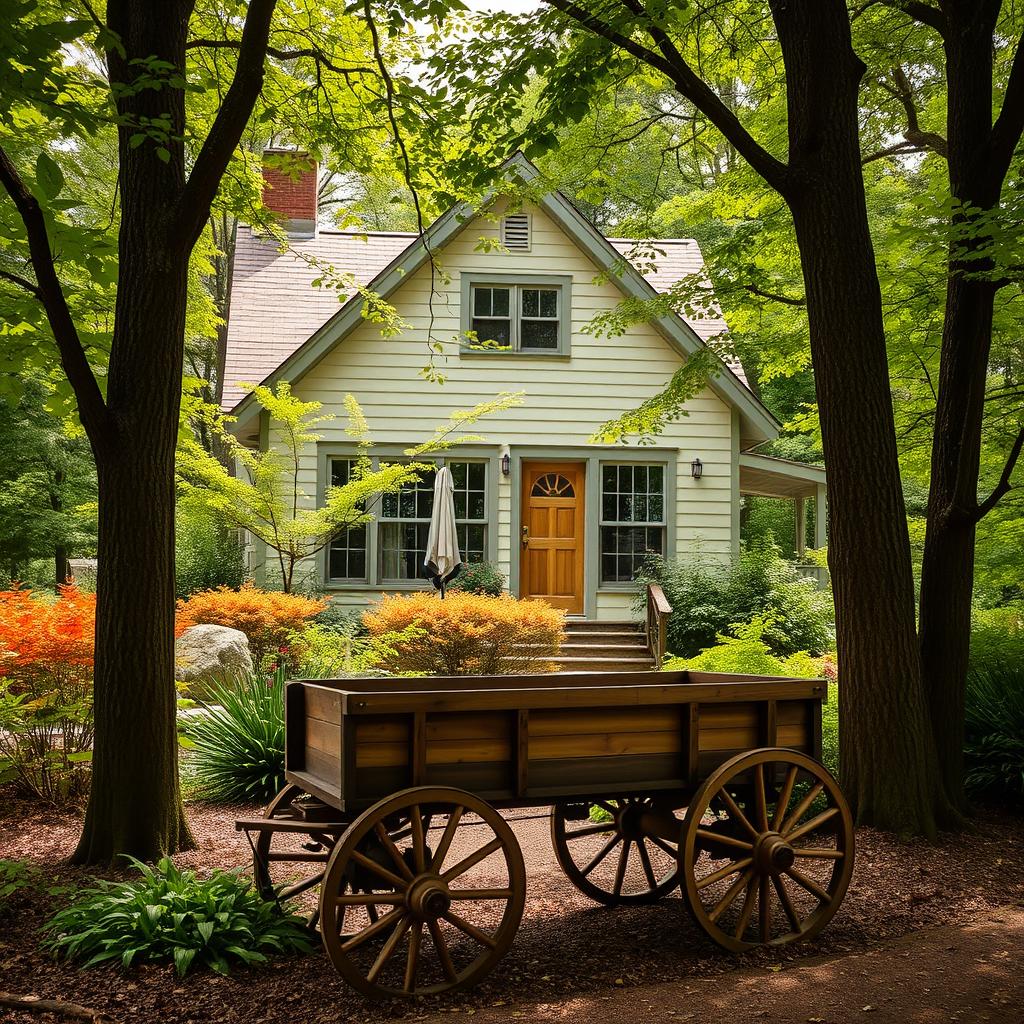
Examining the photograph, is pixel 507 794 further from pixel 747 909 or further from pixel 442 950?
pixel 747 909

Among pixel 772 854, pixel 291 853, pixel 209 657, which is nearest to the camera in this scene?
pixel 772 854

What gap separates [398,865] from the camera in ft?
13.5

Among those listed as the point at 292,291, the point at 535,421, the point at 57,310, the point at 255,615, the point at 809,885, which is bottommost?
the point at 809,885

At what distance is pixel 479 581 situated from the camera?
1514 cm

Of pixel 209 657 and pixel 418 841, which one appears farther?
pixel 209 657

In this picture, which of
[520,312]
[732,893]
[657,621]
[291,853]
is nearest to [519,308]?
[520,312]

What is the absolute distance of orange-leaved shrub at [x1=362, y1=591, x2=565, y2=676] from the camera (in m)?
12.3

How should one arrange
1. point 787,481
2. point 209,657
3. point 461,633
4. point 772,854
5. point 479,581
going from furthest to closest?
point 787,481 → point 479,581 → point 461,633 → point 209,657 → point 772,854

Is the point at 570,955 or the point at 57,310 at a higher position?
the point at 57,310

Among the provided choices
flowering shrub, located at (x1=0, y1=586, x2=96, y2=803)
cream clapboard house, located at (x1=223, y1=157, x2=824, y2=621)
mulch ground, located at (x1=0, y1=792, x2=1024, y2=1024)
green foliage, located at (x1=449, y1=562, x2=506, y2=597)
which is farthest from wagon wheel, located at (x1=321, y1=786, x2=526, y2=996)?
cream clapboard house, located at (x1=223, y1=157, x2=824, y2=621)

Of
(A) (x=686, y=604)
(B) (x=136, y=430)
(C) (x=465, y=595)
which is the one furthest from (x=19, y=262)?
(B) (x=136, y=430)

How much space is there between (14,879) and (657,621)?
951cm

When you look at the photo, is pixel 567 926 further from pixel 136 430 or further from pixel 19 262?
pixel 19 262

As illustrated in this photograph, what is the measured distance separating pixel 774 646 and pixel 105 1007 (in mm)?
11597
